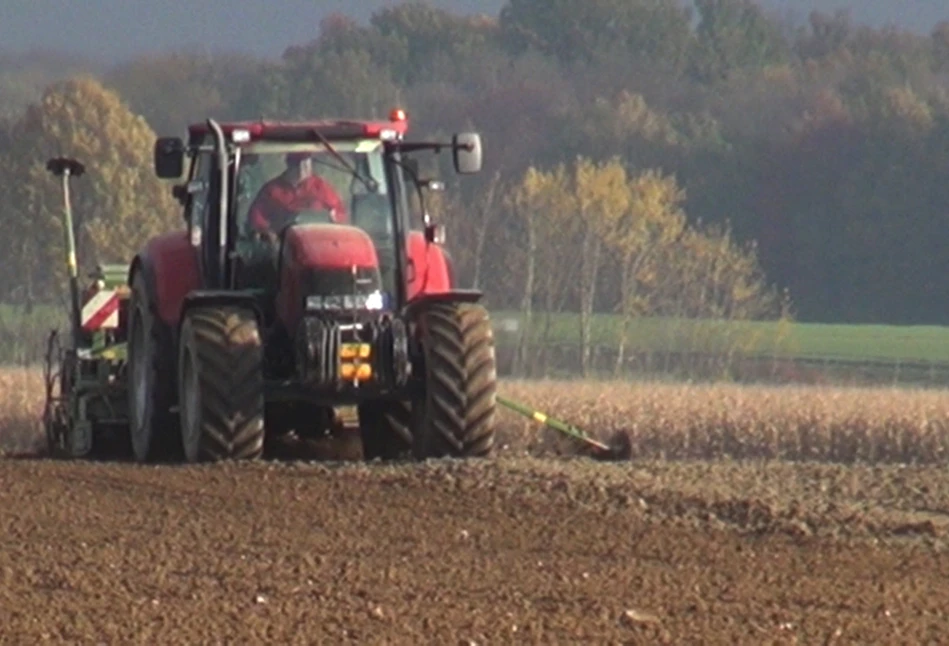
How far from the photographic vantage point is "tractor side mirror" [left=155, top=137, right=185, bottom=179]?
14.2 m

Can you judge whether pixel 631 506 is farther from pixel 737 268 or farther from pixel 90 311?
pixel 737 268

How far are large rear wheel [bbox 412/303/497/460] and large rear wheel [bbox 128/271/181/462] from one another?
1671 mm

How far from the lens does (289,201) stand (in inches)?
565

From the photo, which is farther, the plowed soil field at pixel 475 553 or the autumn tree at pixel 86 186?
the autumn tree at pixel 86 186

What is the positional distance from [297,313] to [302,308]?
63 millimetres

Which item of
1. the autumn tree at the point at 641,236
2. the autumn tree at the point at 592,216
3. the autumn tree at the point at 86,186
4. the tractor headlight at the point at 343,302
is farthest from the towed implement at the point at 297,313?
the autumn tree at the point at 86,186

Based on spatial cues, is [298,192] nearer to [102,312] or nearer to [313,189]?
[313,189]

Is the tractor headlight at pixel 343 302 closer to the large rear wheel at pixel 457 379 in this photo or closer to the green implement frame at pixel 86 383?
the large rear wheel at pixel 457 379

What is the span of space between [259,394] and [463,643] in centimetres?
602

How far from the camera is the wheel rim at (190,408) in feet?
45.0

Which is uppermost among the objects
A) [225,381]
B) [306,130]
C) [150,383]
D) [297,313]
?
[306,130]

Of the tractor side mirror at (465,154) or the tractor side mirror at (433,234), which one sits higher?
the tractor side mirror at (465,154)

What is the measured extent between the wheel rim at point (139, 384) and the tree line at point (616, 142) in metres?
19.4

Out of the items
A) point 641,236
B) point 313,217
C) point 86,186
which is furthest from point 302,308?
point 641,236
